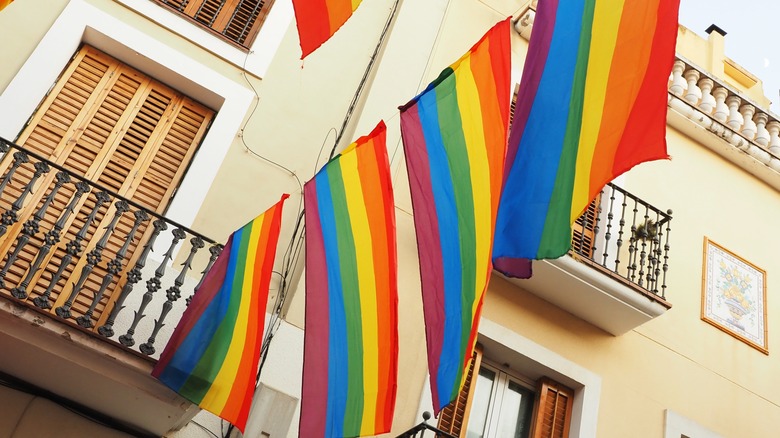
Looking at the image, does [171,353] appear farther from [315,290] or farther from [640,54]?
[640,54]

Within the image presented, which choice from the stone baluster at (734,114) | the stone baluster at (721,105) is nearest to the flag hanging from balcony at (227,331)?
the stone baluster at (721,105)

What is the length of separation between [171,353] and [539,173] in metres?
2.68

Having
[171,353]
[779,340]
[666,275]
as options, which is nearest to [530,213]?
[171,353]

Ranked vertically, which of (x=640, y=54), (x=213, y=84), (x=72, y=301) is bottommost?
(x=72, y=301)

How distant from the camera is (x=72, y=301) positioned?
5457mm

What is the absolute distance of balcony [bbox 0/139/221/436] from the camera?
5.27m

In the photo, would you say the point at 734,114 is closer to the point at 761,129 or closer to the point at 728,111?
the point at 728,111

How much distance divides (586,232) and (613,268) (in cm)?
56

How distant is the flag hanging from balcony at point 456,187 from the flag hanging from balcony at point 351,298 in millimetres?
274

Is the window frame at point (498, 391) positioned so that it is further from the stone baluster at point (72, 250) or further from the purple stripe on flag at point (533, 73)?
the stone baluster at point (72, 250)

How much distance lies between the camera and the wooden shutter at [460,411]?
6688 millimetres

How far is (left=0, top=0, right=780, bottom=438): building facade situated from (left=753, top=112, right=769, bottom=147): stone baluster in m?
0.86

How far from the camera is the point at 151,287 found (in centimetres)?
565

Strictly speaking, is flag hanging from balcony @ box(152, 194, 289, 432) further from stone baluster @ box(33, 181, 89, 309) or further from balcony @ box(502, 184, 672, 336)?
balcony @ box(502, 184, 672, 336)
